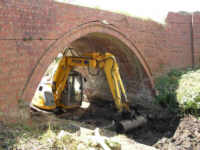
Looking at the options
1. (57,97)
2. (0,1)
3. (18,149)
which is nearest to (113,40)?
(57,97)

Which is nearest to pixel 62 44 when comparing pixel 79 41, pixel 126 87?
pixel 79 41

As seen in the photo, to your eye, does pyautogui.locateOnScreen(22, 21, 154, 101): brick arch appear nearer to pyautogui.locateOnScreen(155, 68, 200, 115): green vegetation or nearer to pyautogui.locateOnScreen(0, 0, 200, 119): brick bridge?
pyautogui.locateOnScreen(0, 0, 200, 119): brick bridge

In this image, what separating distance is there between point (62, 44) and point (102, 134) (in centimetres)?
290

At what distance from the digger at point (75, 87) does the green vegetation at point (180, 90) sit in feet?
4.90

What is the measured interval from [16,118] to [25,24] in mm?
2409

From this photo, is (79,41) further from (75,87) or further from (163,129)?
(163,129)

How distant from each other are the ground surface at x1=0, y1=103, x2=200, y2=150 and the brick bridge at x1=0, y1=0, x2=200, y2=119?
919mm

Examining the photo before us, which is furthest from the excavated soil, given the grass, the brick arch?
the brick arch

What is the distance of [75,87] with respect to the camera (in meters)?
9.95

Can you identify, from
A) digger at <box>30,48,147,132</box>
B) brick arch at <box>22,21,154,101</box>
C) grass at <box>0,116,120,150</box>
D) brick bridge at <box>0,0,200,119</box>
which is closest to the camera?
grass at <box>0,116,120,150</box>

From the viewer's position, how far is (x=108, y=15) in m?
8.67

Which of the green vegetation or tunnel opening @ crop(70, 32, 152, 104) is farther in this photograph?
tunnel opening @ crop(70, 32, 152, 104)

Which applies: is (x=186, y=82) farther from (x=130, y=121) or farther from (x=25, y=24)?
(x=25, y=24)

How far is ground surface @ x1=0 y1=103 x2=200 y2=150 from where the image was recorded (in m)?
5.18
